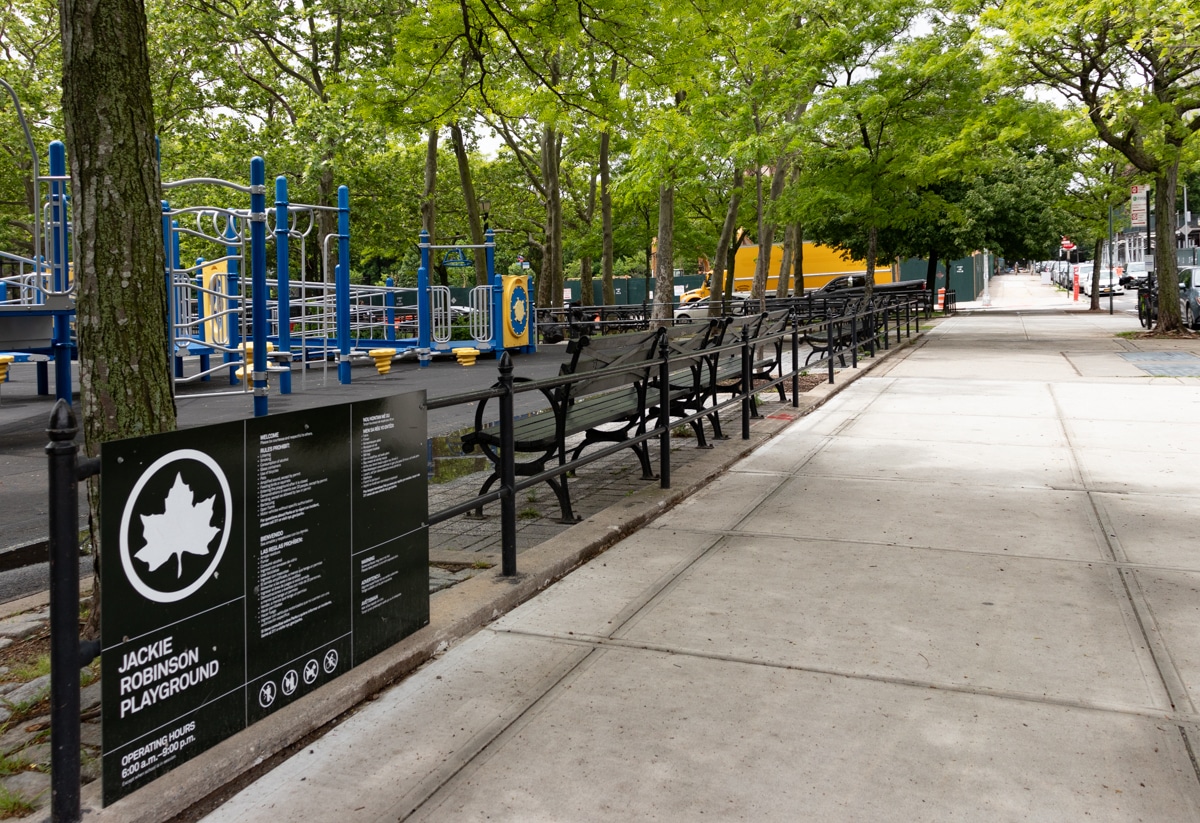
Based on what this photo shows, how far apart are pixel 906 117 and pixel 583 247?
21.3 m

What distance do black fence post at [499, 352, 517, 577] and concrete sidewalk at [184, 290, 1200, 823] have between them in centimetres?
29

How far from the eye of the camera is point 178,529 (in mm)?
2869

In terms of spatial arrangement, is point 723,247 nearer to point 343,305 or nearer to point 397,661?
point 343,305

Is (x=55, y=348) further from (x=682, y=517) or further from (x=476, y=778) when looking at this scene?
(x=476, y=778)

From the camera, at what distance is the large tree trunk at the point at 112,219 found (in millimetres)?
3807

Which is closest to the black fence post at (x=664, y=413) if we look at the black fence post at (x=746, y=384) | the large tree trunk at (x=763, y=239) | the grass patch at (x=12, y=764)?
the black fence post at (x=746, y=384)

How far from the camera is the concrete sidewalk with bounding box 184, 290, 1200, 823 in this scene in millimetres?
3074

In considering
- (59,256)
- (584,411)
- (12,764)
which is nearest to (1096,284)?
(584,411)

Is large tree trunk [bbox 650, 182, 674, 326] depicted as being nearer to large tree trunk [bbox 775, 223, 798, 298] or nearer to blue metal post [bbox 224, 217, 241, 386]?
blue metal post [bbox 224, 217, 241, 386]

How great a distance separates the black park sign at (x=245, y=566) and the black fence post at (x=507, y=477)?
2.52 feet

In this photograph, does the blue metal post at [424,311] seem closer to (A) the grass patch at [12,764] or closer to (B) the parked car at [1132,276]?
(A) the grass patch at [12,764]

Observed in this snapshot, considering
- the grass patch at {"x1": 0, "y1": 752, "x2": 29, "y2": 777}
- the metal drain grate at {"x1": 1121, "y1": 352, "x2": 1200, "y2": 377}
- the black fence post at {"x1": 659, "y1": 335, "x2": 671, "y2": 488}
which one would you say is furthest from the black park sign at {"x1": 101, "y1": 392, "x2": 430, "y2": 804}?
the metal drain grate at {"x1": 1121, "y1": 352, "x2": 1200, "y2": 377}

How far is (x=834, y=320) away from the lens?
13.3m

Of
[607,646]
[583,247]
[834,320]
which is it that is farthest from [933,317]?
[607,646]
